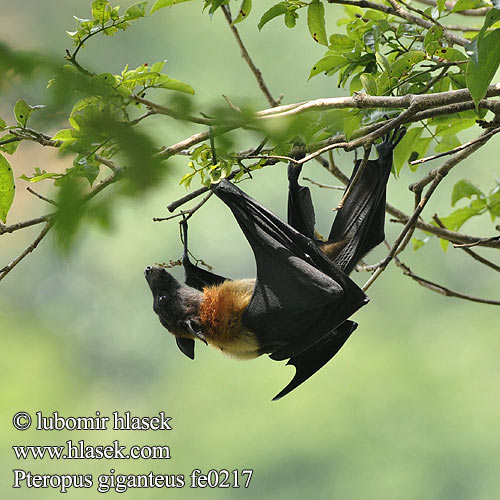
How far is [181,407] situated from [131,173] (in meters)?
15.9

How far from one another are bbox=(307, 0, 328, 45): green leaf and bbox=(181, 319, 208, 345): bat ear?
121 centimetres

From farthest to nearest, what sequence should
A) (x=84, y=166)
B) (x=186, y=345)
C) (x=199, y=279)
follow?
(x=199, y=279), (x=186, y=345), (x=84, y=166)

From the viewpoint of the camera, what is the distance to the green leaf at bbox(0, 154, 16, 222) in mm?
2180

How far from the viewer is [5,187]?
2195 millimetres

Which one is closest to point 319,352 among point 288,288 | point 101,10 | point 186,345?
point 288,288

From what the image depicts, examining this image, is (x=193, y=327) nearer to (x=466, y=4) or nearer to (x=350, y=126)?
(x=350, y=126)

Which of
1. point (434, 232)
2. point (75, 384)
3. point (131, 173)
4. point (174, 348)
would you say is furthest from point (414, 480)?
point (131, 173)

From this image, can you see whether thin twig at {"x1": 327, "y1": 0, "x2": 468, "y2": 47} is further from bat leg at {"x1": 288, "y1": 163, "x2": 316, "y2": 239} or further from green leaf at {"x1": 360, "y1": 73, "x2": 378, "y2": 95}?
bat leg at {"x1": 288, "y1": 163, "x2": 316, "y2": 239}

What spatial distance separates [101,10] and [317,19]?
0.81 m

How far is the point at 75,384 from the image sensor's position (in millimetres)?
16531

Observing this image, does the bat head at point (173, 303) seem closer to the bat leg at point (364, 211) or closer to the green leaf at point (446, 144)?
the bat leg at point (364, 211)

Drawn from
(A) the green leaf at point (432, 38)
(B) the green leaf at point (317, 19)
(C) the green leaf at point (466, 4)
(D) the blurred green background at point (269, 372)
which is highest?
(D) the blurred green background at point (269, 372)

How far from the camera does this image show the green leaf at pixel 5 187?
218 centimetres

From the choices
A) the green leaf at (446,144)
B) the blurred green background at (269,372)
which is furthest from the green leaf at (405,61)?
the blurred green background at (269,372)
